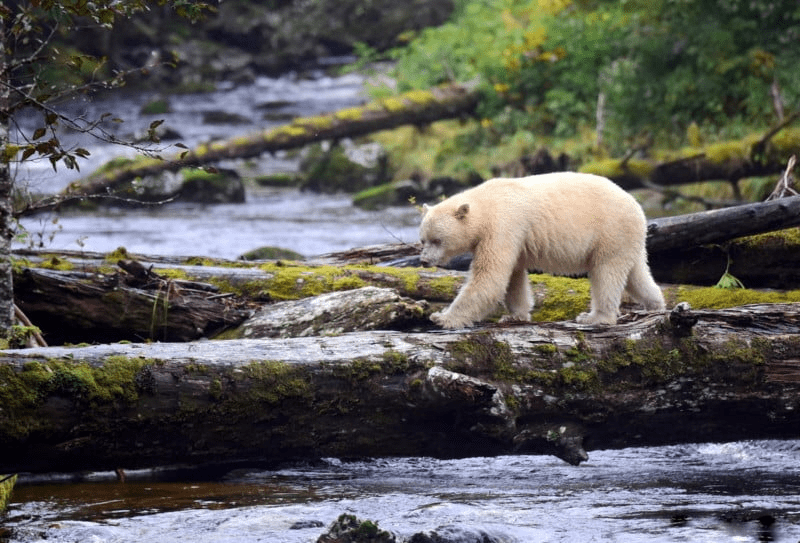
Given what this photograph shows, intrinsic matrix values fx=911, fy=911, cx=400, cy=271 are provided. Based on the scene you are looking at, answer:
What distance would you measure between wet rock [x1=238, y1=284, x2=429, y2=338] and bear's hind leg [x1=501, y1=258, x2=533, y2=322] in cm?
82

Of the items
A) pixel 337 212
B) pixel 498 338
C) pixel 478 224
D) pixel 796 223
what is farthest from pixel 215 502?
pixel 337 212

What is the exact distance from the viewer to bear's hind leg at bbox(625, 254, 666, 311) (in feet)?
22.9

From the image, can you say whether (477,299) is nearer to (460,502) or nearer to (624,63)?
(460,502)

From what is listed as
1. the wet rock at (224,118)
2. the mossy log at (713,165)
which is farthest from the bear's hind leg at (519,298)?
the wet rock at (224,118)

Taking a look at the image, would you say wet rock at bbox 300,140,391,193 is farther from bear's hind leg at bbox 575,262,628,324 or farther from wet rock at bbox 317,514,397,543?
wet rock at bbox 317,514,397,543

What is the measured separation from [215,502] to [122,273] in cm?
239

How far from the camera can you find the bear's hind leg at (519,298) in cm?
716

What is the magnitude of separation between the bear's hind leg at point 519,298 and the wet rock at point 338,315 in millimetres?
820

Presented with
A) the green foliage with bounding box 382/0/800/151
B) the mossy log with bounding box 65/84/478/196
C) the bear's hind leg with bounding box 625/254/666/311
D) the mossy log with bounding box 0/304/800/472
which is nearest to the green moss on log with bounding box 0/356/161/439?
the mossy log with bounding box 0/304/800/472

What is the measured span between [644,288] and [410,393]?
91.8 inches

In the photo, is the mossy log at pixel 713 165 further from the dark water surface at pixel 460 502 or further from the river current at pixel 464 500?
the dark water surface at pixel 460 502

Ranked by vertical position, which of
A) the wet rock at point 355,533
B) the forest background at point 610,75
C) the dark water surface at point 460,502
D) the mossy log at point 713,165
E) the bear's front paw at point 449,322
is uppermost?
the forest background at point 610,75

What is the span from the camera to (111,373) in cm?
530

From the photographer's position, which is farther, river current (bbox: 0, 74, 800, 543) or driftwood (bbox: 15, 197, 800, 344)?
driftwood (bbox: 15, 197, 800, 344)
